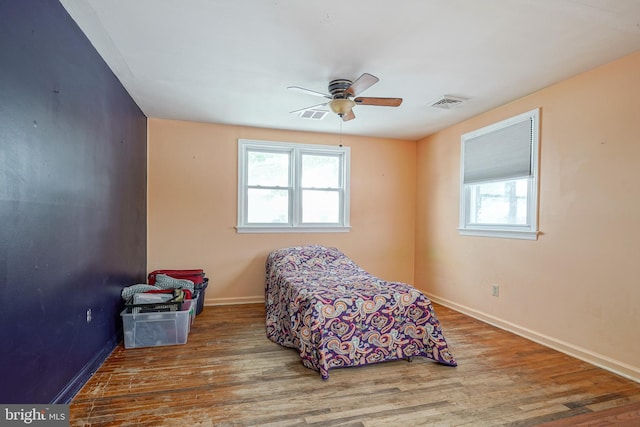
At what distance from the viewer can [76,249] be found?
2.13 meters

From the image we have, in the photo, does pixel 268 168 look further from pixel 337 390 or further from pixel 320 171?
pixel 337 390

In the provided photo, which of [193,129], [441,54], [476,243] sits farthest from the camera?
[193,129]

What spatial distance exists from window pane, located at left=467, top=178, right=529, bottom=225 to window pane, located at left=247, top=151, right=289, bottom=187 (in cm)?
247

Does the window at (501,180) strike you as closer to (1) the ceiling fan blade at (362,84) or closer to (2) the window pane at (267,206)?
(1) the ceiling fan blade at (362,84)

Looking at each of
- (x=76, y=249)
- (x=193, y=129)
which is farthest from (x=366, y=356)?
(x=193, y=129)

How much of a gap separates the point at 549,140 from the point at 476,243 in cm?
139

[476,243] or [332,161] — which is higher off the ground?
[332,161]

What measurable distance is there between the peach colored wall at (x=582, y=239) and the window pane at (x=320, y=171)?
202 centimetres

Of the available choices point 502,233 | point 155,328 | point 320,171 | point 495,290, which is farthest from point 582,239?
point 155,328

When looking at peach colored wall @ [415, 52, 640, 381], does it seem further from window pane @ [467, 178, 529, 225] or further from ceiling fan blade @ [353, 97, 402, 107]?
ceiling fan blade @ [353, 97, 402, 107]

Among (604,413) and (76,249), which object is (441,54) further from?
(76,249)

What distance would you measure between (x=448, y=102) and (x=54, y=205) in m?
3.49

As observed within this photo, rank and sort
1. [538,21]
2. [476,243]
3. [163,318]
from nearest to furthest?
[538,21] → [163,318] → [476,243]

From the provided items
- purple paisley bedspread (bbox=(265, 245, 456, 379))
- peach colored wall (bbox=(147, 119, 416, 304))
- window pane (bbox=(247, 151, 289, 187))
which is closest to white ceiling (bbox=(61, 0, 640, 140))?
peach colored wall (bbox=(147, 119, 416, 304))
